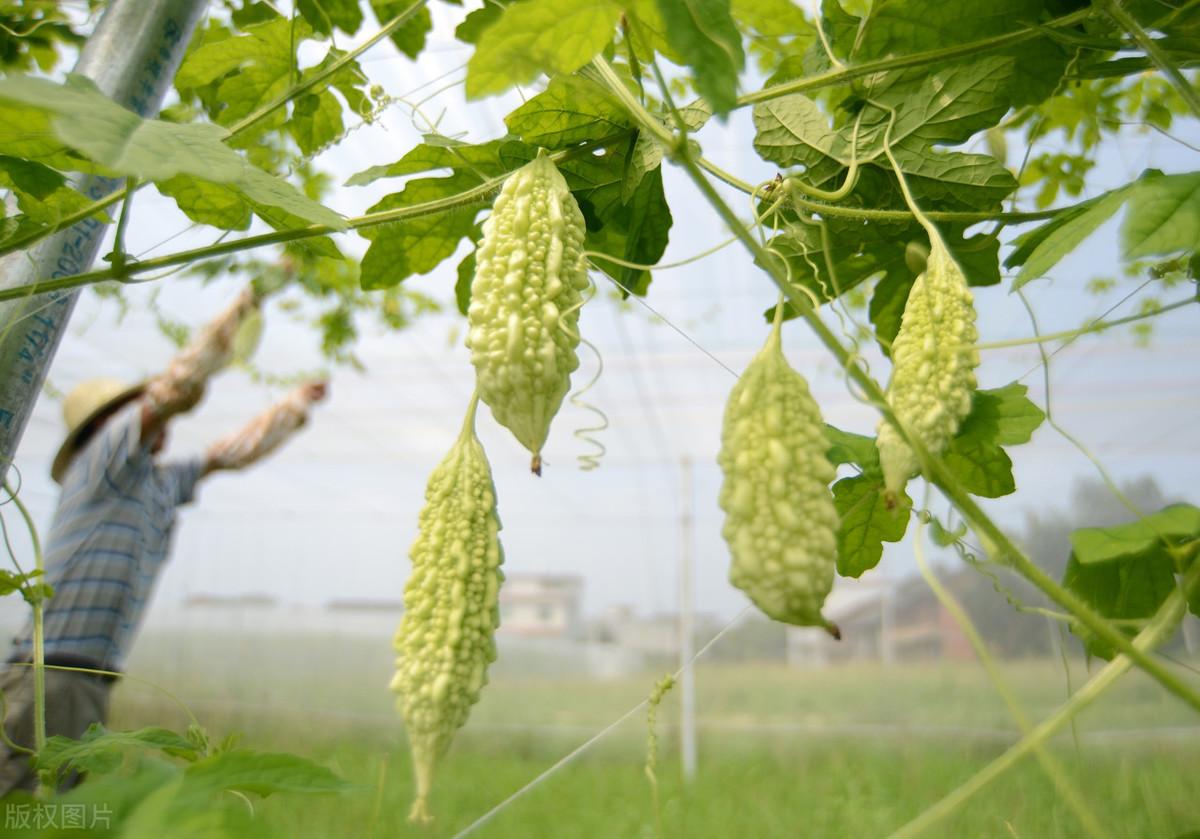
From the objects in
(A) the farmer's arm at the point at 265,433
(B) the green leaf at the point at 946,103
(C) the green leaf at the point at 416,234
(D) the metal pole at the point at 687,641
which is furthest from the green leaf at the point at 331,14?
(D) the metal pole at the point at 687,641

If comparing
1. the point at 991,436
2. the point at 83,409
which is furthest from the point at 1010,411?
the point at 83,409

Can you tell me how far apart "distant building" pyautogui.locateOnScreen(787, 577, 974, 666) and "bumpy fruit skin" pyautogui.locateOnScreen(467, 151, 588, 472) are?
13.1ft

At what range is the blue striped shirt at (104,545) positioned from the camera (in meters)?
1.81

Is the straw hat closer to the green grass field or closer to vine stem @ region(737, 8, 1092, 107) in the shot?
the green grass field

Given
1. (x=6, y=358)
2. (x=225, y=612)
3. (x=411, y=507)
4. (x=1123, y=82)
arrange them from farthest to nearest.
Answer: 1. (x=411, y=507)
2. (x=225, y=612)
3. (x=1123, y=82)
4. (x=6, y=358)

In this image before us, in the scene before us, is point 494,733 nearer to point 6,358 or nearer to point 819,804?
point 819,804

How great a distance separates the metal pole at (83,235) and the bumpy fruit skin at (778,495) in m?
0.48

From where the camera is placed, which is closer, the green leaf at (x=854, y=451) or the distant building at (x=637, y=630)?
the green leaf at (x=854, y=451)

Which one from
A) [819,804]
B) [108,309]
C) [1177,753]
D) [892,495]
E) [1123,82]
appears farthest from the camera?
[108,309]

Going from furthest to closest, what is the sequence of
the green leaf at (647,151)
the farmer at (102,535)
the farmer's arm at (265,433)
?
the farmer's arm at (265,433), the farmer at (102,535), the green leaf at (647,151)

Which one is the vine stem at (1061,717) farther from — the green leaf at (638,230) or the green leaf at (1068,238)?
the green leaf at (638,230)

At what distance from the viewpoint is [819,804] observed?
2.64 meters

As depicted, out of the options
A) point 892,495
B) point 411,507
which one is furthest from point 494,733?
point 892,495

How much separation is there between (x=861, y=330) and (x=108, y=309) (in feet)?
17.1
